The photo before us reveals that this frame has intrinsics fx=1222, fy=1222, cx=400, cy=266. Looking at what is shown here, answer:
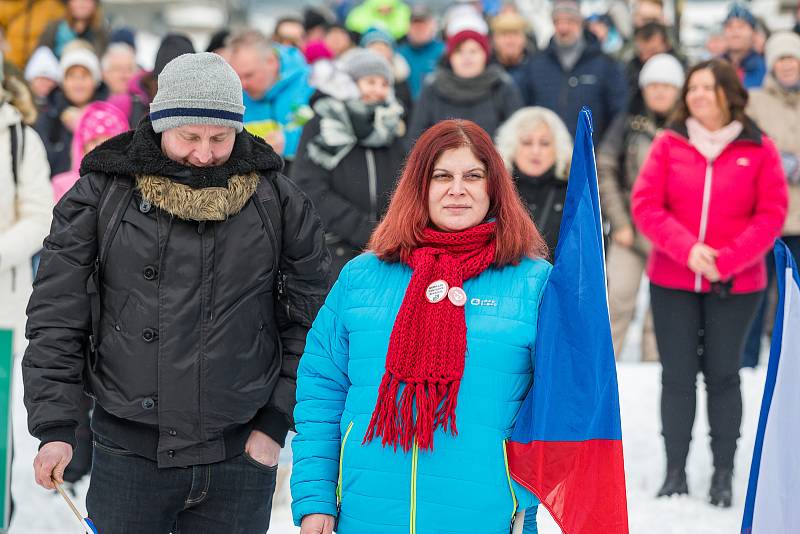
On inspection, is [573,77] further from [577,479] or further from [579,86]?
[577,479]

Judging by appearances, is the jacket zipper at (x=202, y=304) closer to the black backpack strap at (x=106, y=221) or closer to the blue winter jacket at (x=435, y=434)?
the black backpack strap at (x=106, y=221)

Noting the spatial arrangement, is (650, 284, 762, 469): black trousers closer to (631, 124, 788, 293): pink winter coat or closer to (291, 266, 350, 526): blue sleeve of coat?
(631, 124, 788, 293): pink winter coat

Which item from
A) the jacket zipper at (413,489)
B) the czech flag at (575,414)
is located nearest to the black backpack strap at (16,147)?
the jacket zipper at (413,489)

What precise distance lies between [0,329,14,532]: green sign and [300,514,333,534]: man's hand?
243 cm

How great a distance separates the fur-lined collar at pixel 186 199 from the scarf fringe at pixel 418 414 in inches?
32.6

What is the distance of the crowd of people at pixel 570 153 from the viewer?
631 centimetres

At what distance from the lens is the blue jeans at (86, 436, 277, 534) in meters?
3.75

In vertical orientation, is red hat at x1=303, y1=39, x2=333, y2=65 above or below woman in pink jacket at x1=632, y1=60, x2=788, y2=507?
above

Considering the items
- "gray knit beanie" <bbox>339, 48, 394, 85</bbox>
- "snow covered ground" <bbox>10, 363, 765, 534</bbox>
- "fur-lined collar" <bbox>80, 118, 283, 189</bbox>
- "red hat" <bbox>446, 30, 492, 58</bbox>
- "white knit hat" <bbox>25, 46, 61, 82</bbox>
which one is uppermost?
"red hat" <bbox>446, 30, 492, 58</bbox>

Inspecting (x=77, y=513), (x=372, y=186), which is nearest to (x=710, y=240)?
(x=372, y=186)

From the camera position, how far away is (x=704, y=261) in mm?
6305

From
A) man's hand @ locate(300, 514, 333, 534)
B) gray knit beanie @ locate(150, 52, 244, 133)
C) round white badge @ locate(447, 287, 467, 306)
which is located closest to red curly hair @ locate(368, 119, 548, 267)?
round white badge @ locate(447, 287, 467, 306)

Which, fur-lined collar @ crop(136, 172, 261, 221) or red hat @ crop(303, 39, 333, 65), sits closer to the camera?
fur-lined collar @ crop(136, 172, 261, 221)

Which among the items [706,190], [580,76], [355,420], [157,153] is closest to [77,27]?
[580,76]
